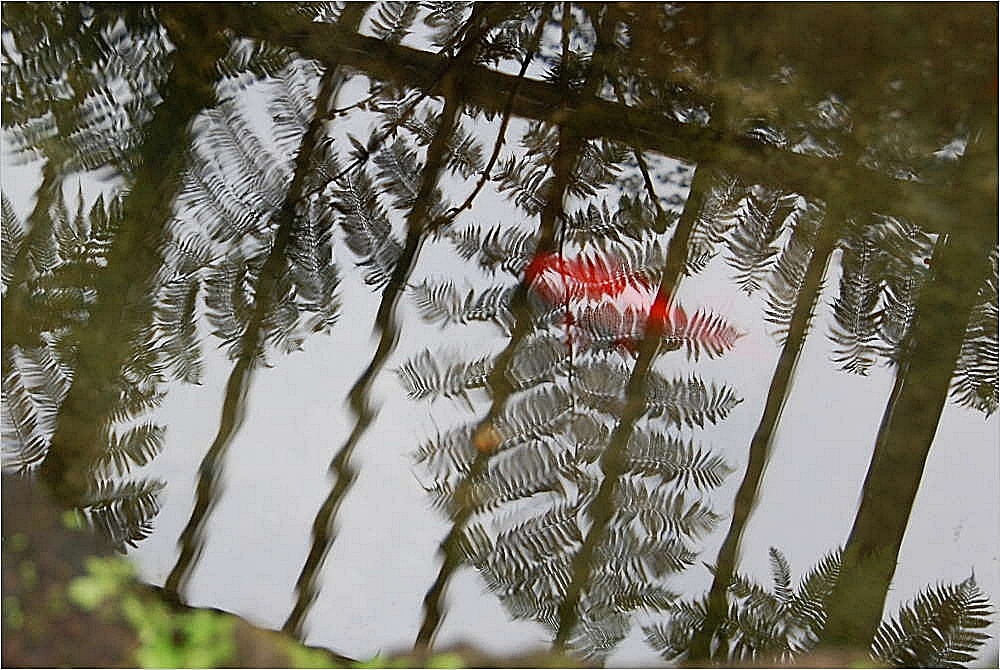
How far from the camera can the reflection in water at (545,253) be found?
1.16 metres

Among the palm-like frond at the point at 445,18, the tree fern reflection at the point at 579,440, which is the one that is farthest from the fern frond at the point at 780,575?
the palm-like frond at the point at 445,18

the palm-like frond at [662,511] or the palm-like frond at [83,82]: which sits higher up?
the palm-like frond at [83,82]

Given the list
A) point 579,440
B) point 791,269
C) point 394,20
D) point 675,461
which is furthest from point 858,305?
point 394,20

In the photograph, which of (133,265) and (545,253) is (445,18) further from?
(133,265)

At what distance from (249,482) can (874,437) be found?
2.95 ft

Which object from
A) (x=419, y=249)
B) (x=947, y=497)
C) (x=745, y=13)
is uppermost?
(x=745, y=13)

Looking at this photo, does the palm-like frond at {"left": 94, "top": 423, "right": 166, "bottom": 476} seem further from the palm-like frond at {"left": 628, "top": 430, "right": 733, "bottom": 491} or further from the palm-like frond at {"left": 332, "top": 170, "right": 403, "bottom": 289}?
the palm-like frond at {"left": 628, "top": 430, "right": 733, "bottom": 491}

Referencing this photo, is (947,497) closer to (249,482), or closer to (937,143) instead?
(937,143)

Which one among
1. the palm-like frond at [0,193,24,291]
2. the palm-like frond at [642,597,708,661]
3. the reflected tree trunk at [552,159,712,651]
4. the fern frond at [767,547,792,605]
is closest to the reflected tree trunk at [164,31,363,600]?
the palm-like frond at [0,193,24,291]

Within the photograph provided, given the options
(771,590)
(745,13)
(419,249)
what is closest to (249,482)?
(419,249)

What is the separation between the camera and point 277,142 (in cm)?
124

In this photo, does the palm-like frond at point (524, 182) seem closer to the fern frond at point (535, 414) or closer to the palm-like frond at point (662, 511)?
the fern frond at point (535, 414)

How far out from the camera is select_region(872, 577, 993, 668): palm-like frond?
1123 millimetres

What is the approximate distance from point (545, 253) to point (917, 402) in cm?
58
